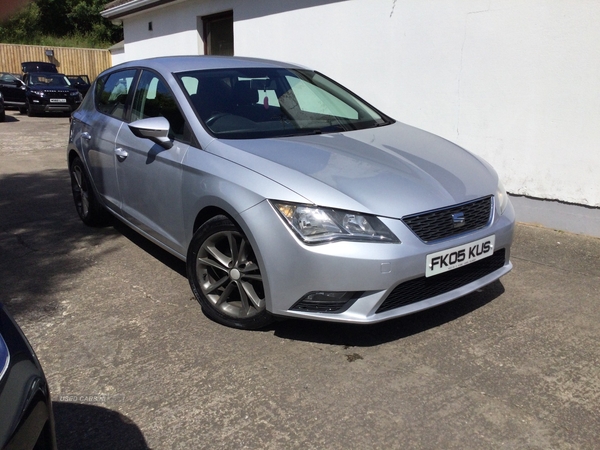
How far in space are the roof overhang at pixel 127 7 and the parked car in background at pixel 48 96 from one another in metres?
5.28

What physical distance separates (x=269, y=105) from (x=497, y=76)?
290cm

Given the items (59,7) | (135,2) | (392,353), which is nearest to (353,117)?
(392,353)

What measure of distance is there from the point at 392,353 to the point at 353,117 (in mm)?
1973

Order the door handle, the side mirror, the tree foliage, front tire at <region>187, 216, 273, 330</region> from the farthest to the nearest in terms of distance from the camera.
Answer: the tree foliage, the door handle, the side mirror, front tire at <region>187, 216, 273, 330</region>

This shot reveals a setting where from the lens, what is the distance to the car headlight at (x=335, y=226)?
3045 millimetres

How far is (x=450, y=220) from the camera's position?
3271mm

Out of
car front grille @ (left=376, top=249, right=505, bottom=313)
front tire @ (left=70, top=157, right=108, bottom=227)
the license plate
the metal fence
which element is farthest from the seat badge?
the metal fence

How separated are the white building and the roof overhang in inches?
Result: 199

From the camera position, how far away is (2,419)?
4.86 feet

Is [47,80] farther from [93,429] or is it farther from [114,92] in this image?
[93,429]

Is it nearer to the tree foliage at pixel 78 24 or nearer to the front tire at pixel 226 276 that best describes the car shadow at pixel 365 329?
the front tire at pixel 226 276

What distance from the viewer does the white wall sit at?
5.36 m

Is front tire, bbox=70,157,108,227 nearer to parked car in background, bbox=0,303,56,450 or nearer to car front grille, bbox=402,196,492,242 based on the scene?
car front grille, bbox=402,196,492,242

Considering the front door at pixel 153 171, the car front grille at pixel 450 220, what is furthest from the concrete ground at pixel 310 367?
the car front grille at pixel 450 220
